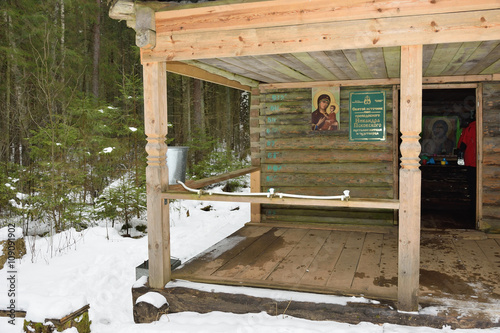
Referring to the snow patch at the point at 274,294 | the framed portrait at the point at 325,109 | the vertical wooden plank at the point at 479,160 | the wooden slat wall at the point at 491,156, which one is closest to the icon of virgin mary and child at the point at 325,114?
the framed portrait at the point at 325,109

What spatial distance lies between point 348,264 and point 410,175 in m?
1.84

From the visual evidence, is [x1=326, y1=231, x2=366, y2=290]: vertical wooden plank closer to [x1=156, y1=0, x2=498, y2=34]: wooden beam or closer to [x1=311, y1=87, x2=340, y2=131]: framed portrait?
[x1=311, y1=87, x2=340, y2=131]: framed portrait

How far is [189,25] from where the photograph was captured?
457cm

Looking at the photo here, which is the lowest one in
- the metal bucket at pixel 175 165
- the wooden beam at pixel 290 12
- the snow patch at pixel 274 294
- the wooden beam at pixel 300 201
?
the snow patch at pixel 274 294

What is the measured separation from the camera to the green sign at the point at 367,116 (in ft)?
24.1

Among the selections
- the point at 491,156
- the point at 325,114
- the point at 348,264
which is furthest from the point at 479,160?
the point at 348,264

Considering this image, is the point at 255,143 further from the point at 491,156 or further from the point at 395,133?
the point at 491,156

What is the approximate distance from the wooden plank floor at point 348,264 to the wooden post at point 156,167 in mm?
380

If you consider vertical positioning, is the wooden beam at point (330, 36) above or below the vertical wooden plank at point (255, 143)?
above

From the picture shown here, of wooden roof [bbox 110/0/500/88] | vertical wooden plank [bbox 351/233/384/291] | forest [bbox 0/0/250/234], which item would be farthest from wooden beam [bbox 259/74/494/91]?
vertical wooden plank [bbox 351/233/384/291]

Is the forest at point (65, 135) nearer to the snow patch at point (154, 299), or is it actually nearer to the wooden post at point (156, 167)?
the wooden post at point (156, 167)

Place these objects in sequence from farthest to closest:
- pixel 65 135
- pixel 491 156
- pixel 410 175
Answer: pixel 65 135 → pixel 491 156 → pixel 410 175

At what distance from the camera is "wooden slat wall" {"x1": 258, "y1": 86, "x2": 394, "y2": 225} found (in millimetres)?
7445

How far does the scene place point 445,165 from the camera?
1103cm
